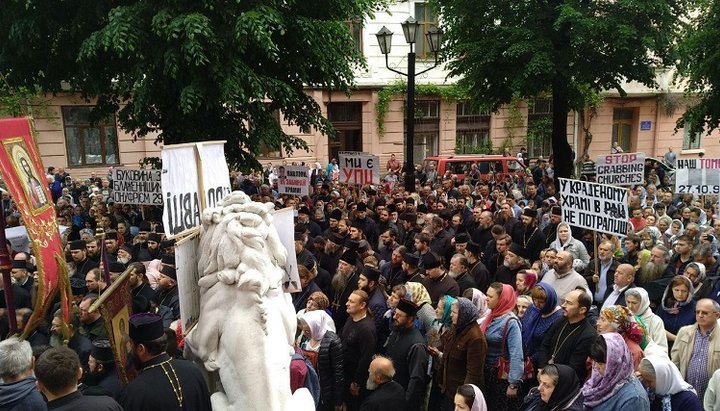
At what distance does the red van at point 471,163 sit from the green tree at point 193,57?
27.6 ft

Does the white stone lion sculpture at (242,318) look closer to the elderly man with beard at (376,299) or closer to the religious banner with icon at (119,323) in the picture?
the religious banner with icon at (119,323)

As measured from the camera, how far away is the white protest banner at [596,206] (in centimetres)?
870

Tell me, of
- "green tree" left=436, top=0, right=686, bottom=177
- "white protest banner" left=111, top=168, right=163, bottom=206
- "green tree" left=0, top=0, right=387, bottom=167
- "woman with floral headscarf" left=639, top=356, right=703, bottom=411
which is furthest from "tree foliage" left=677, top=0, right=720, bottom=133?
"woman with floral headscarf" left=639, top=356, right=703, bottom=411

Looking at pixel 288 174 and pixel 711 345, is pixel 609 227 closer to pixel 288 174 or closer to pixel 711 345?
pixel 711 345

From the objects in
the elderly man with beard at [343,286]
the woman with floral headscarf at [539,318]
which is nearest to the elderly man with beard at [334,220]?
the elderly man with beard at [343,286]

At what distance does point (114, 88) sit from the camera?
536 inches

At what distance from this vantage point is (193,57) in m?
11.3

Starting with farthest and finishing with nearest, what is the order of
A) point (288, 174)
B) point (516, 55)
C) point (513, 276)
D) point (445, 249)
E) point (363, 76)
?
point (363, 76) → point (516, 55) → point (288, 174) → point (445, 249) → point (513, 276)

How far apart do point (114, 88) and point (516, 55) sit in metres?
10.1

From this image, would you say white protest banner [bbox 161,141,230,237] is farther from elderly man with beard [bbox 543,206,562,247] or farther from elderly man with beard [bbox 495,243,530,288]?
elderly man with beard [bbox 543,206,562,247]

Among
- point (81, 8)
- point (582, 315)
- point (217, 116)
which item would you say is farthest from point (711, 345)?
point (81, 8)

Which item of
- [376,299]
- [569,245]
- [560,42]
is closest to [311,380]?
[376,299]

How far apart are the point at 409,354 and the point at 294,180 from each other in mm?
8734

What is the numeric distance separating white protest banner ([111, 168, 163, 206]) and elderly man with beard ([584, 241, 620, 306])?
25.4 ft
